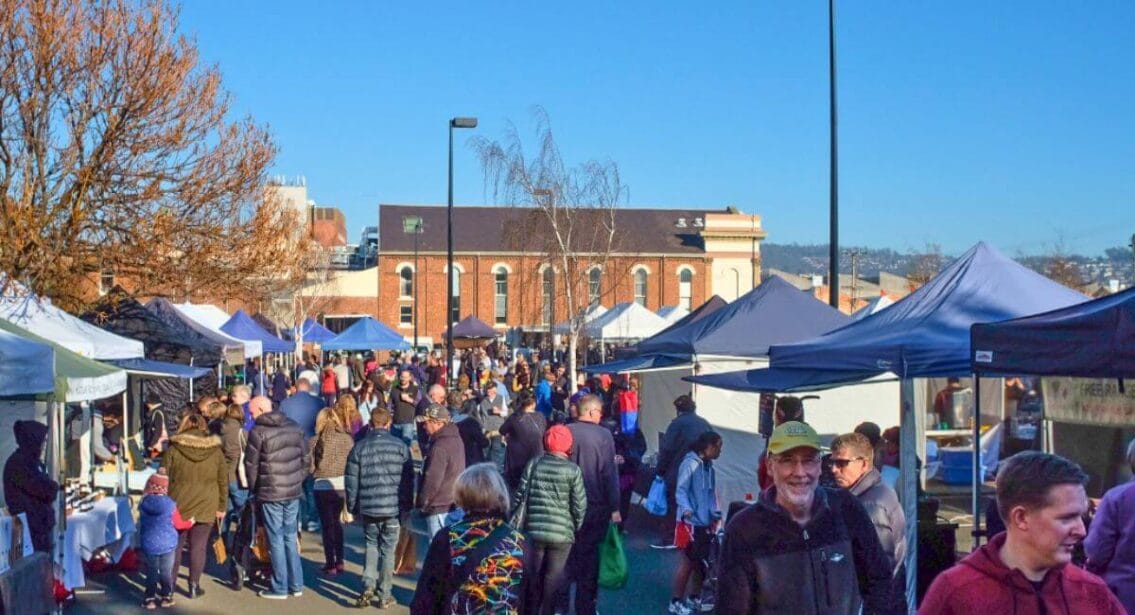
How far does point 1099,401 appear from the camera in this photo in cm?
1271

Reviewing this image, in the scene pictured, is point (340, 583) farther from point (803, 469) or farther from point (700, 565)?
point (803, 469)

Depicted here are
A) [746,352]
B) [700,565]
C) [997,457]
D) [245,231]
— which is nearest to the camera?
[700,565]

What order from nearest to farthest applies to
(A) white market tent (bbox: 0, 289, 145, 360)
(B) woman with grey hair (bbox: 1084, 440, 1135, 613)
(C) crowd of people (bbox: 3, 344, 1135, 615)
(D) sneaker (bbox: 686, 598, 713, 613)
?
(C) crowd of people (bbox: 3, 344, 1135, 615), (B) woman with grey hair (bbox: 1084, 440, 1135, 613), (D) sneaker (bbox: 686, 598, 713, 613), (A) white market tent (bbox: 0, 289, 145, 360)

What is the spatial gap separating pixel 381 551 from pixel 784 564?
6598mm

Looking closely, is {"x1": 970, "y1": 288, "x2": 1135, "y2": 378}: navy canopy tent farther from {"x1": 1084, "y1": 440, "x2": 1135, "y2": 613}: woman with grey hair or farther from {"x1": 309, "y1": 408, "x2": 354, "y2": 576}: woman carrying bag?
{"x1": 309, "y1": 408, "x2": 354, "y2": 576}: woman carrying bag

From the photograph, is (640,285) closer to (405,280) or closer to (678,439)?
(405,280)

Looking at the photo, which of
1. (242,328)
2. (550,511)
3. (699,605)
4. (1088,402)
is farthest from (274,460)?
(242,328)

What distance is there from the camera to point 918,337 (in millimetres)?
9203

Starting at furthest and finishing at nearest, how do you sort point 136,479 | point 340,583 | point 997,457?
point 997,457, point 136,479, point 340,583

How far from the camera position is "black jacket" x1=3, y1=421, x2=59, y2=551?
8.81 metres

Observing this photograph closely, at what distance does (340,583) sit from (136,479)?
424 centimetres

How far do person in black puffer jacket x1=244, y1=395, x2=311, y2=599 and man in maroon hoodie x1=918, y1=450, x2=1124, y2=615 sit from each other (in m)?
7.73

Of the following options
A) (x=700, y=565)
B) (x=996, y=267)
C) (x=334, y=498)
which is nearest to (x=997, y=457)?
(x=996, y=267)

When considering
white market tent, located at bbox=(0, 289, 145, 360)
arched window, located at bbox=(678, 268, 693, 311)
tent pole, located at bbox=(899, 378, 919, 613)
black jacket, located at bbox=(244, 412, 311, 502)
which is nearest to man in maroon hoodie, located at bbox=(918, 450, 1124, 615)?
tent pole, located at bbox=(899, 378, 919, 613)
